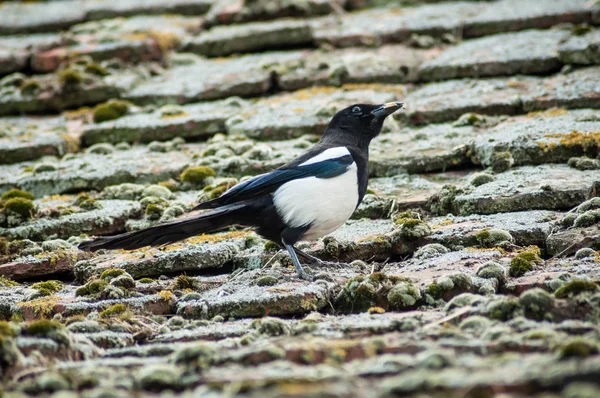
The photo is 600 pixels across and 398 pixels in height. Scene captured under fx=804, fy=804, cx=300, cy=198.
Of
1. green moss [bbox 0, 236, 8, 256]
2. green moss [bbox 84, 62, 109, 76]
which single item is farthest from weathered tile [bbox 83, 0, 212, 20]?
green moss [bbox 0, 236, 8, 256]

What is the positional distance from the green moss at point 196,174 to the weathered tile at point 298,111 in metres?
0.53

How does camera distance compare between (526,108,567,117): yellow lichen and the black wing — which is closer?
the black wing

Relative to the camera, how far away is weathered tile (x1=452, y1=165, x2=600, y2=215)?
12.5 ft

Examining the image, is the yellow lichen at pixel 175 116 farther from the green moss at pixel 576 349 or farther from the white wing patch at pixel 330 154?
the green moss at pixel 576 349

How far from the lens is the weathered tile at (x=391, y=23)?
6.20m

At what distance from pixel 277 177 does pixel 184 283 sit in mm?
905

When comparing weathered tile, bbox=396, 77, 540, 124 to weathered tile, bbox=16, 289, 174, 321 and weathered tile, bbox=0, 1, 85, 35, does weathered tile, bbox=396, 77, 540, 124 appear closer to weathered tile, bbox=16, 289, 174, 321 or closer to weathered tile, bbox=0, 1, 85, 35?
weathered tile, bbox=16, 289, 174, 321

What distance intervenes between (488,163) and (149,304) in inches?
81.9

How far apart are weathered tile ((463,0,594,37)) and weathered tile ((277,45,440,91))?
1.43ft

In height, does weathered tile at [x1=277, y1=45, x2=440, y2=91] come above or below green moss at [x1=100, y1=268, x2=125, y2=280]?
above

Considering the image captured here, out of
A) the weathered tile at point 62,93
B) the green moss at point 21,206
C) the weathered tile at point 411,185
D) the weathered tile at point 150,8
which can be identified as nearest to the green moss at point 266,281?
the weathered tile at point 411,185

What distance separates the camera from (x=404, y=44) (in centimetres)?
612

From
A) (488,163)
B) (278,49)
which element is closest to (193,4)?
(278,49)

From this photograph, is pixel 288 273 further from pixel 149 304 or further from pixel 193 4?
pixel 193 4
